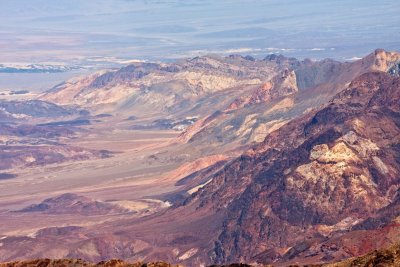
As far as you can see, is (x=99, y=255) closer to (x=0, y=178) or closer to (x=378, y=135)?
(x=378, y=135)

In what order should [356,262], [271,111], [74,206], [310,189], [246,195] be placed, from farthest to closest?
[271,111] < [74,206] < [246,195] < [310,189] < [356,262]

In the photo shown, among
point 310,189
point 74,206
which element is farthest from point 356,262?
point 74,206

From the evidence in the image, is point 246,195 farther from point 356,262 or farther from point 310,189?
point 356,262

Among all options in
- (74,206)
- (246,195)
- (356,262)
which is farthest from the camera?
(74,206)

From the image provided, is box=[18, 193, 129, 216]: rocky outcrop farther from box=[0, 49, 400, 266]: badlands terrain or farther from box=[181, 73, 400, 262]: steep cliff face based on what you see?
box=[181, 73, 400, 262]: steep cliff face

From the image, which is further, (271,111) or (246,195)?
(271,111)

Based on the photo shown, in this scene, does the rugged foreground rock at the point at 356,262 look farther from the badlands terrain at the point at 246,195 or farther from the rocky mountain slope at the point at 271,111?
the rocky mountain slope at the point at 271,111

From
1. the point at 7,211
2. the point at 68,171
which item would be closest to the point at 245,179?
the point at 7,211

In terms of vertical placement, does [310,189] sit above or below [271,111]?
above
